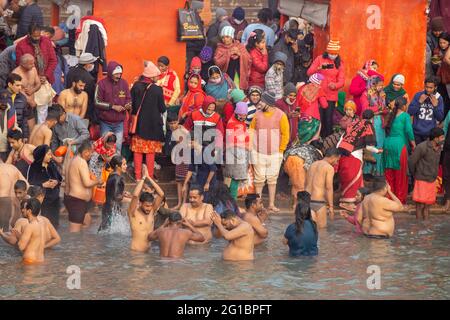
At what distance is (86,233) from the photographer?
2016cm

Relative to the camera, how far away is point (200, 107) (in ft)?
70.5

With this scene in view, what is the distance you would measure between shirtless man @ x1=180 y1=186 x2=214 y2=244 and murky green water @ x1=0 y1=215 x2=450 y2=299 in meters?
0.26

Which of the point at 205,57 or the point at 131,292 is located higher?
the point at 205,57

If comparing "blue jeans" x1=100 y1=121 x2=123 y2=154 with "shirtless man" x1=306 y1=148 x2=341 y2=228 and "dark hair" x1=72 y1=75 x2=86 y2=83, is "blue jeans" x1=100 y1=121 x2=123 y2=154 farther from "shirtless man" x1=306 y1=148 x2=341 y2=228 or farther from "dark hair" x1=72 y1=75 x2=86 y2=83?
"shirtless man" x1=306 y1=148 x2=341 y2=228

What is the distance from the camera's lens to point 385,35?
23359 millimetres

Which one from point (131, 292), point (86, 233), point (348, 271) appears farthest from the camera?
point (86, 233)

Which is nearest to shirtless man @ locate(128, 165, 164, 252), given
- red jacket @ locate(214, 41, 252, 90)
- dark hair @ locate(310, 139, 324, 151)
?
dark hair @ locate(310, 139, 324, 151)

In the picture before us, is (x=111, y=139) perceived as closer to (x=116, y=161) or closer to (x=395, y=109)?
(x=116, y=161)

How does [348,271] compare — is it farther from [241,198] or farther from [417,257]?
[241,198]

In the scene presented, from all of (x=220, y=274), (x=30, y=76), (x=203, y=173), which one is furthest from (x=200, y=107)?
(x=220, y=274)

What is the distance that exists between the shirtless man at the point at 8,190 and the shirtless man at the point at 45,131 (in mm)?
1300

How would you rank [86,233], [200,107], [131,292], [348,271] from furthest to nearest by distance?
[200,107]
[86,233]
[348,271]
[131,292]
